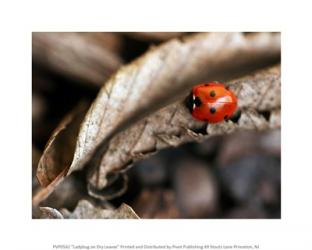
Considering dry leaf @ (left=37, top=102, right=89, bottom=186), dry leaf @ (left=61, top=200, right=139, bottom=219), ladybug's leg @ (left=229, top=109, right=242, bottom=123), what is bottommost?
dry leaf @ (left=61, top=200, right=139, bottom=219)

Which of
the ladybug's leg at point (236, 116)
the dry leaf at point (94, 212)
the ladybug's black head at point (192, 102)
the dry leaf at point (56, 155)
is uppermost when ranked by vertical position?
the ladybug's black head at point (192, 102)

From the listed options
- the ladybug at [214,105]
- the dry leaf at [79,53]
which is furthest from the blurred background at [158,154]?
the ladybug at [214,105]

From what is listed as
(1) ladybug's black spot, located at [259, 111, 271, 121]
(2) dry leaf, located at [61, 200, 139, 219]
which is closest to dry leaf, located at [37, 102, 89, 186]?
(2) dry leaf, located at [61, 200, 139, 219]

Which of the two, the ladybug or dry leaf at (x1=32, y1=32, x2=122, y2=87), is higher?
dry leaf at (x1=32, y1=32, x2=122, y2=87)

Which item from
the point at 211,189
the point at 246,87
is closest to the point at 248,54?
the point at 246,87

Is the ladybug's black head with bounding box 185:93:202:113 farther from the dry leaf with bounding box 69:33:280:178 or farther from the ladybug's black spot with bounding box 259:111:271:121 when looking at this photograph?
the ladybug's black spot with bounding box 259:111:271:121

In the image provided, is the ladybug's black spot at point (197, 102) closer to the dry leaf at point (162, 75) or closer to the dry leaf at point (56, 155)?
the dry leaf at point (162, 75)
